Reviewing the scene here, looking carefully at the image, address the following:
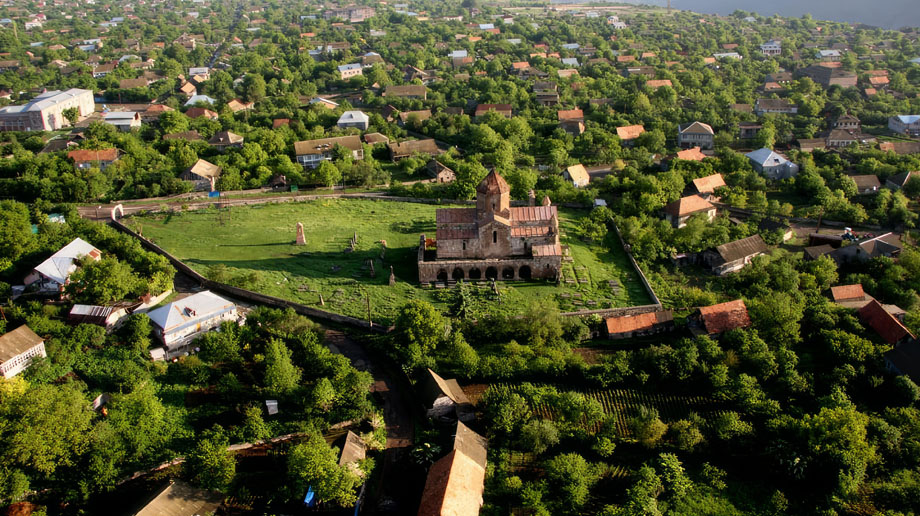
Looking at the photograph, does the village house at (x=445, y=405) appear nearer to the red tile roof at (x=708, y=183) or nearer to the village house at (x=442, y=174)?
the village house at (x=442, y=174)

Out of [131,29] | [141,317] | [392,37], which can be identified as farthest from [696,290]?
[131,29]

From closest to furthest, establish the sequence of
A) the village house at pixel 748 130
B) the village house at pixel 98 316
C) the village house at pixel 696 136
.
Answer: the village house at pixel 98 316 < the village house at pixel 696 136 < the village house at pixel 748 130

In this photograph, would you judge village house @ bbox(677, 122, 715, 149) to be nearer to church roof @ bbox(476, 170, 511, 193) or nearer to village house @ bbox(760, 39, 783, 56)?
church roof @ bbox(476, 170, 511, 193)

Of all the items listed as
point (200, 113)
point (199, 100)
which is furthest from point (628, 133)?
point (199, 100)

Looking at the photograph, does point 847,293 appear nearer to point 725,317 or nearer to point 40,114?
point 725,317

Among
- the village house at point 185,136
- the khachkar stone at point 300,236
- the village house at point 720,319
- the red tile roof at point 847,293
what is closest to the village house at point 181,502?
the khachkar stone at point 300,236

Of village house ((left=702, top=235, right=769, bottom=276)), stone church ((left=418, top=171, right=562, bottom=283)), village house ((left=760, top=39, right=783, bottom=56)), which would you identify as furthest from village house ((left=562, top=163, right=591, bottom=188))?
village house ((left=760, top=39, right=783, bottom=56))
